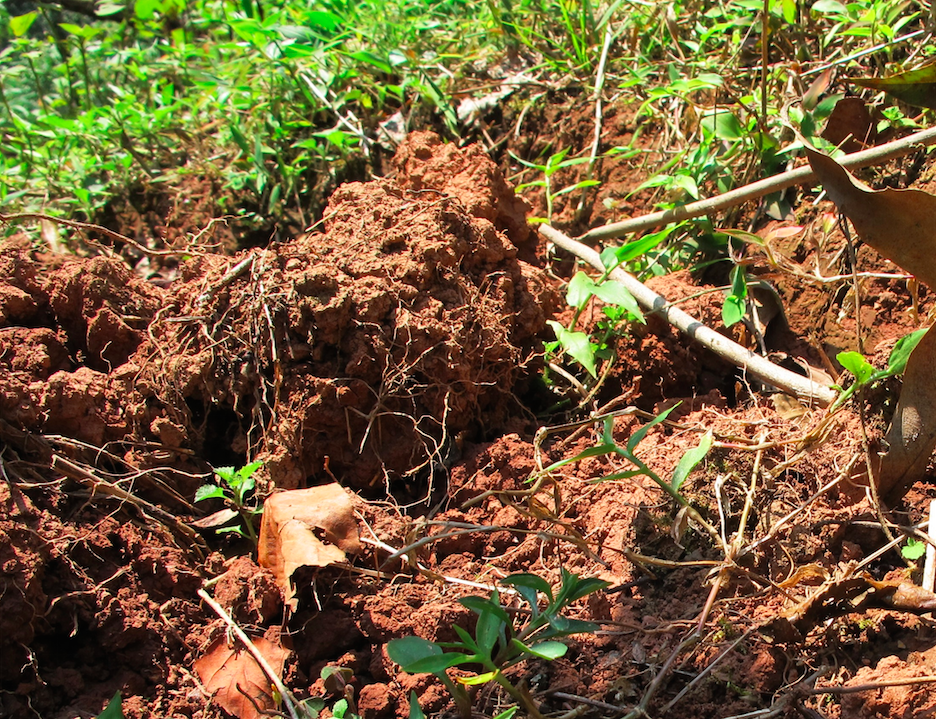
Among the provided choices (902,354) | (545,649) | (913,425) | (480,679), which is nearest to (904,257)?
(902,354)

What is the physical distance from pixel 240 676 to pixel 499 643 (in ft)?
1.76

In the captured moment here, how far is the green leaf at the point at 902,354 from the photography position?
1.62 metres

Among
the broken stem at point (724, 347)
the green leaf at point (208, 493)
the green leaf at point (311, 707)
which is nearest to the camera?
the green leaf at point (311, 707)

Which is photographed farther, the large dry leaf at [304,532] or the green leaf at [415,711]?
the large dry leaf at [304,532]

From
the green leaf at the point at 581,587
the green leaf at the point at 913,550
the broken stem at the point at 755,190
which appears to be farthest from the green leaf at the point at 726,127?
the green leaf at the point at 581,587

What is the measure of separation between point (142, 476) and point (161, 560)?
0.22m

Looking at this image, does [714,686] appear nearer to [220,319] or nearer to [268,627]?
[268,627]

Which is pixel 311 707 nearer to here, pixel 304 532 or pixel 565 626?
pixel 304 532

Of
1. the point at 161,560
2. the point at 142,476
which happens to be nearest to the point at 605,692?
the point at 161,560

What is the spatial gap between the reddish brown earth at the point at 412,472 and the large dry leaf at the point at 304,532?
0.16 ft

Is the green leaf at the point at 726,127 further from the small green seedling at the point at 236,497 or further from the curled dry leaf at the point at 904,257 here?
the small green seedling at the point at 236,497

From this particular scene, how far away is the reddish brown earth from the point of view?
5.00 feet

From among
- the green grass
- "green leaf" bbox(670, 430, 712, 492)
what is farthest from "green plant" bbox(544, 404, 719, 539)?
the green grass

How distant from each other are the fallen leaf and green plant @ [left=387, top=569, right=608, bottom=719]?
137cm
